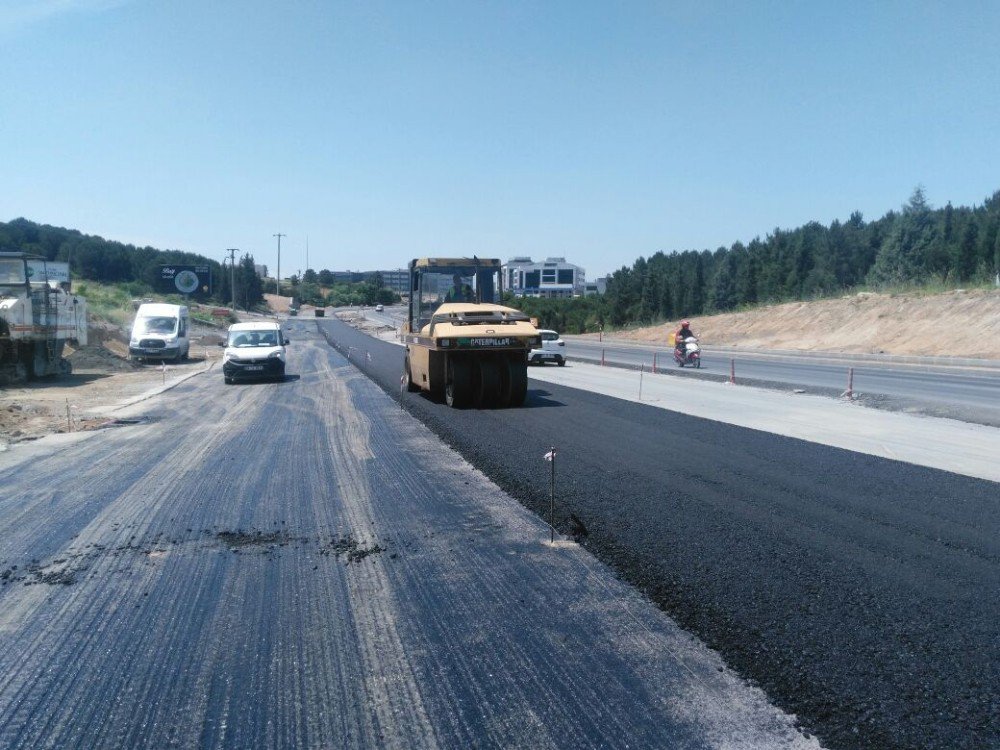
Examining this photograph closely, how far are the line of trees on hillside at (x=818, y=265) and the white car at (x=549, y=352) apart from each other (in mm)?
30886

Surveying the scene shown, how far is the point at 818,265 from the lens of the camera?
8494cm

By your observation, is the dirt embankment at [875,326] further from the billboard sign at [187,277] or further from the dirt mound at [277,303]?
the dirt mound at [277,303]

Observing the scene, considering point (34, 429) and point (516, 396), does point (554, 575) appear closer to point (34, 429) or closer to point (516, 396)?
point (516, 396)

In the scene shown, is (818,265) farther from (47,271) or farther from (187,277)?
(47,271)

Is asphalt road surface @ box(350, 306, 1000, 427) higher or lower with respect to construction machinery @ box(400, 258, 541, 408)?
lower

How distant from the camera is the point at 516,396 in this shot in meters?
18.6

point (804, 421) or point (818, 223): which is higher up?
point (818, 223)

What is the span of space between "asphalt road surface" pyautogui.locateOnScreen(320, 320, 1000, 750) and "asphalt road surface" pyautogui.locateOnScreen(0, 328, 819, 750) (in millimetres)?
372

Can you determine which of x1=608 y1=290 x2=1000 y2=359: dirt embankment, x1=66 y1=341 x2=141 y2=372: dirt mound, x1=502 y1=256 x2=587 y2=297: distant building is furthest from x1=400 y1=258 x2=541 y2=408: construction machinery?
x1=502 y1=256 x2=587 y2=297: distant building

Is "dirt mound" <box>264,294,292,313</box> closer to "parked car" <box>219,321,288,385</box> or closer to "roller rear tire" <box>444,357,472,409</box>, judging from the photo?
"parked car" <box>219,321,288,385</box>

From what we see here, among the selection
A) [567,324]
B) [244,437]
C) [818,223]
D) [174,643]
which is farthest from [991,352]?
[818,223]

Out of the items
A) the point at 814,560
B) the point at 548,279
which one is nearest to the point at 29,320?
the point at 814,560

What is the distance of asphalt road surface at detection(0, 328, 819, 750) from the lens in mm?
4410

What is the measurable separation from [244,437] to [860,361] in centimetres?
3183
